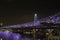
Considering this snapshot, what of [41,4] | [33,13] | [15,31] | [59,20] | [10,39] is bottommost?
[10,39]

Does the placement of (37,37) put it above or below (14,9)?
below

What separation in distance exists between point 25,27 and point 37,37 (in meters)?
0.30

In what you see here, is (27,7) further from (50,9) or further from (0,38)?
(0,38)

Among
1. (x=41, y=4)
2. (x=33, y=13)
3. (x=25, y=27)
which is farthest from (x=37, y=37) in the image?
(x=41, y=4)

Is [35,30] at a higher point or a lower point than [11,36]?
higher

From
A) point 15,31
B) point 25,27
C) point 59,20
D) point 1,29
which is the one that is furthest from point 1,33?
point 59,20

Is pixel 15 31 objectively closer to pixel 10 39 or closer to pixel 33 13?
pixel 10 39

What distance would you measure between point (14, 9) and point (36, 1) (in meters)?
0.46

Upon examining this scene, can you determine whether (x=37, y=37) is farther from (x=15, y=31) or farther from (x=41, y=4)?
(x=41, y=4)

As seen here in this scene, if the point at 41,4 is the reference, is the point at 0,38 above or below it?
below

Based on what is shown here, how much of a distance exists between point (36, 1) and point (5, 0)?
0.61 metres

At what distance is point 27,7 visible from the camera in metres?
2.38

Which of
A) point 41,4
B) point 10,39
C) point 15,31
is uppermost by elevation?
point 41,4

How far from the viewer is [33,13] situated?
2.39 metres
